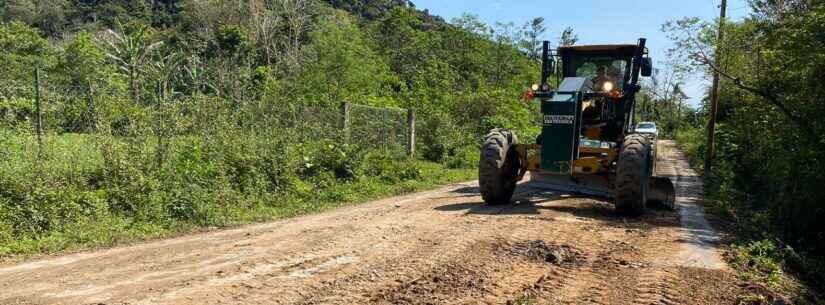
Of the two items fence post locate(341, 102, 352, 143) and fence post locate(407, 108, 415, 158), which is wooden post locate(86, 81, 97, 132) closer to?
fence post locate(341, 102, 352, 143)

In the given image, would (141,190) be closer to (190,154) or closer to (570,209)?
(190,154)

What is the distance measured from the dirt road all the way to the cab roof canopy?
3.45 metres

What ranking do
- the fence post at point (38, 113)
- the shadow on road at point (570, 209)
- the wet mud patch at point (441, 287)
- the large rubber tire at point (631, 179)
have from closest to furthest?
1. the wet mud patch at point (441, 287)
2. the large rubber tire at point (631, 179)
3. the shadow on road at point (570, 209)
4. the fence post at point (38, 113)

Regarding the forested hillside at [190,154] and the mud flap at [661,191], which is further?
the mud flap at [661,191]

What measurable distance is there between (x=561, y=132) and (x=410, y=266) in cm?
411

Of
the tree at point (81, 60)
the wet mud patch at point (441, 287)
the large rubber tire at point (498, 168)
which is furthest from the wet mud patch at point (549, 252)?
the tree at point (81, 60)

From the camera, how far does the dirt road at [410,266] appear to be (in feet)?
15.3

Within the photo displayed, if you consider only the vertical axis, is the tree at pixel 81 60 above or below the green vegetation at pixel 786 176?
Result: above

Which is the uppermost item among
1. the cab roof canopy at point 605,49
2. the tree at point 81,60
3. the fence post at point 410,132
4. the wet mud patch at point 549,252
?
the tree at point 81,60

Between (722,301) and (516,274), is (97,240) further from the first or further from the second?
(722,301)

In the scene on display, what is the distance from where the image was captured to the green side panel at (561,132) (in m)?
8.62

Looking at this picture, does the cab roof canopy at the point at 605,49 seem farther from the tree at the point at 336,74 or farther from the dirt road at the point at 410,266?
the tree at the point at 336,74

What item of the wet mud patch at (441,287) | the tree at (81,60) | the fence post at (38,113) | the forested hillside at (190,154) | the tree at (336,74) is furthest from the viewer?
the tree at (81,60)

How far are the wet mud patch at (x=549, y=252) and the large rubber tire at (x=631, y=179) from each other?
7.21 ft
